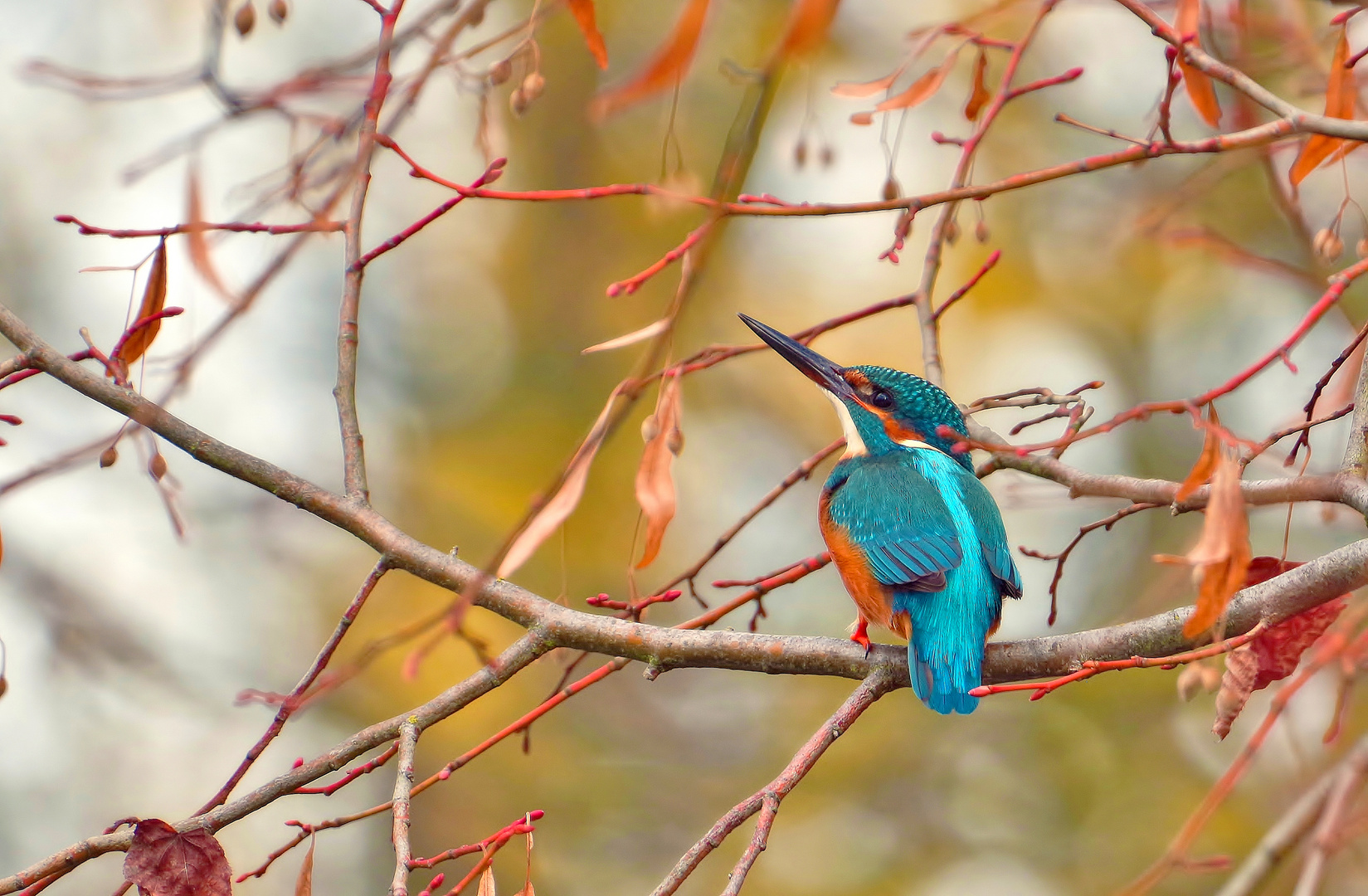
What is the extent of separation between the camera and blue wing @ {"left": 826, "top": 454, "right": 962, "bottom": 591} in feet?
8.93

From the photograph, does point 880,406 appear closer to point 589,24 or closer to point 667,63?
point 589,24

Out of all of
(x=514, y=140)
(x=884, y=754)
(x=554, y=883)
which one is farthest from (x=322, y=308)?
(x=884, y=754)

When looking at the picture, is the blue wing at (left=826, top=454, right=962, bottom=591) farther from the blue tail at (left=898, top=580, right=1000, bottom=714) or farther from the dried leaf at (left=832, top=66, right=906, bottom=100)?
the dried leaf at (left=832, top=66, right=906, bottom=100)

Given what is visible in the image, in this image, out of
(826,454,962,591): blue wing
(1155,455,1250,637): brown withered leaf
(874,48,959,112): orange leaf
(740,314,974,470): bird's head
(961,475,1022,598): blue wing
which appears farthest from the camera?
(740,314,974,470): bird's head

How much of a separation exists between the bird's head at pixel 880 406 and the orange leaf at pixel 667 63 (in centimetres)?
251

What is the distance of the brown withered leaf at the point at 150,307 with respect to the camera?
1963mm

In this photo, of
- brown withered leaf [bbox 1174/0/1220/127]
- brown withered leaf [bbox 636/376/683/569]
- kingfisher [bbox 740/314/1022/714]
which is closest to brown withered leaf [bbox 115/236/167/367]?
brown withered leaf [bbox 636/376/683/569]

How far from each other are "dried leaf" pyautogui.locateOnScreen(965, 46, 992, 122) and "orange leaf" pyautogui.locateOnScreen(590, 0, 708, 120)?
1.80 m

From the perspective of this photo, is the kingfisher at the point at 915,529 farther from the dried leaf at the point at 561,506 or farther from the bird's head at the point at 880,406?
the dried leaf at the point at 561,506

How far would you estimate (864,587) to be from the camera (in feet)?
9.33

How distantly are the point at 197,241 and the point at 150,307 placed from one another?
42cm

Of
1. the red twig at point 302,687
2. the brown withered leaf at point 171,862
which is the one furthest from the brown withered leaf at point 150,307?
the brown withered leaf at point 171,862

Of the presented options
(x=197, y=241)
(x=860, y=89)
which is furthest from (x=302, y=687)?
(x=860, y=89)

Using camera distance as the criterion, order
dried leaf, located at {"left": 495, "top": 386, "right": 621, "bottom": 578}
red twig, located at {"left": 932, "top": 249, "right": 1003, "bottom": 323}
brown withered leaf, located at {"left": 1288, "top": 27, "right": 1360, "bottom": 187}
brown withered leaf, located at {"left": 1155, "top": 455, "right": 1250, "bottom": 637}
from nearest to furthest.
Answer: dried leaf, located at {"left": 495, "top": 386, "right": 621, "bottom": 578} → brown withered leaf, located at {"left": 1155, "top": 455, "right": 1250, "bottom": 637} → brown withered leaf, located at {"left": 1288, "top": 27, "right": 1360, "bottom": 187} → red twig, located at {"left": 932, "top": 249, "right": 1003, "bottom": 323}
